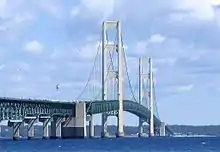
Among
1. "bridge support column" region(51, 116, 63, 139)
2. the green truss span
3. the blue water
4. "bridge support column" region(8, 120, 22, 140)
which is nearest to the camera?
the blue water

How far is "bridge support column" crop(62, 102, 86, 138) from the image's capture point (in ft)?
508

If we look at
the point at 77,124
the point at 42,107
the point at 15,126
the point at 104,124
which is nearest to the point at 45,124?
the point at 15,126

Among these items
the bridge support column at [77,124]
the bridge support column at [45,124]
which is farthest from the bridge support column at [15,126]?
the bridge support column at [77,124]

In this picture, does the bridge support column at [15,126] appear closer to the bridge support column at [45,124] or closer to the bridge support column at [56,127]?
the bridge support column at [45,124]

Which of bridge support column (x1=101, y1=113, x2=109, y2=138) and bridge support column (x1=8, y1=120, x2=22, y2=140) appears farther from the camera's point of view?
bridge support column (x1=8, y1=120, x2=22, y2=140)

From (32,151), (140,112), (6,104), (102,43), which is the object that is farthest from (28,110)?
(32,151)

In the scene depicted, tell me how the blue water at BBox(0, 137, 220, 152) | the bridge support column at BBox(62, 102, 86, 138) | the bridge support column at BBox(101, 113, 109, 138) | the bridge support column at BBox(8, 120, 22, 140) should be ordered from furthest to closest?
the bridge support column at BBox(8, 120, 22, 140) → the bridge support column at BBox(101, 113, 109, 138) → the bridge support column at BBox(62, 102, 86, 138) → the blue water at BBox(0, 137, 220, 152)

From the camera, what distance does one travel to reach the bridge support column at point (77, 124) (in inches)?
6093

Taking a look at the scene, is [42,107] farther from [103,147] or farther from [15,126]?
[103,147]

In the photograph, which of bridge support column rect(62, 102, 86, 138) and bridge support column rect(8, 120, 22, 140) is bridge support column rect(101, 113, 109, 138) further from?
bridge support column rect(8, 120, 22, 140)

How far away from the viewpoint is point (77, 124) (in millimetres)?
157750

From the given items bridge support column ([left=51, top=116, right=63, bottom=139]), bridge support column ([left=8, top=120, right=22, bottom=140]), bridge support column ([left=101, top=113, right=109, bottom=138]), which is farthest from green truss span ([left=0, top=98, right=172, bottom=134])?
bridge support column ([left=8, top=120, right=22, bottom=140])

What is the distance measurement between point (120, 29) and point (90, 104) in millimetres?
13237

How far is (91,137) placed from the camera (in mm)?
162500
